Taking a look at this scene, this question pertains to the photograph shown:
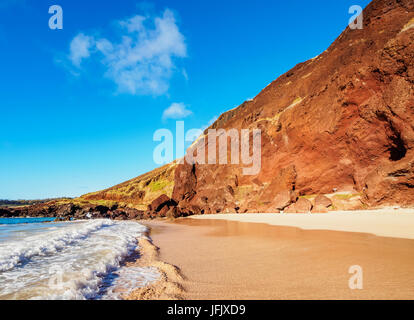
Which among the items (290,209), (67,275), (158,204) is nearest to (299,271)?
(67,275)

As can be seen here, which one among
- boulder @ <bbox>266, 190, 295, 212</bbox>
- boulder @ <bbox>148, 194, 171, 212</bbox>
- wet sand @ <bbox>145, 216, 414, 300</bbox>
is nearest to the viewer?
wet sand @ <bbox>145, 216, 414, 300</bbox>

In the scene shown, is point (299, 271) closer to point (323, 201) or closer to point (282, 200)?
point (323, 201)

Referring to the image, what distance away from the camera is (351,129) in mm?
18734

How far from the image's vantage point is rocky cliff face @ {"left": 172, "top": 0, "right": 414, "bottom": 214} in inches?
581

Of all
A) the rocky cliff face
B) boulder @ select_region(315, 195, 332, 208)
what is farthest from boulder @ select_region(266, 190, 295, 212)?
boulder @ select_region(315, 195, 332, 208)

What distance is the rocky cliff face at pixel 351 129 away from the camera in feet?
48.4

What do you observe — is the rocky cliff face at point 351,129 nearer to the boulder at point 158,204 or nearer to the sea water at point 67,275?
the boulder at point 158,204

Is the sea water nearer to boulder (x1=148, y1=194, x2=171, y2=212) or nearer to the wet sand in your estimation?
the wet sand

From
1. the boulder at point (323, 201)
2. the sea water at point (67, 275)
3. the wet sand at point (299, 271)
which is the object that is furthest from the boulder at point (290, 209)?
the sea water at point (67, 275)

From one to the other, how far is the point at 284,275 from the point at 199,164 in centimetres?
3886

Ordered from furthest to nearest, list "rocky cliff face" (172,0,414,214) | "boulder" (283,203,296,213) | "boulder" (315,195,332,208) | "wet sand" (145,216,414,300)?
"boulder" (283,203,296,213)
"boulder" (315,195,332,208)
"rocky cliff face" (172,0,414,214)
"wet sand" (145,216,414,300)

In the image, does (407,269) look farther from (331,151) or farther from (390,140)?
(331,151)
